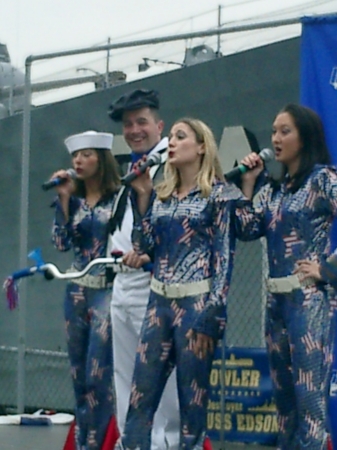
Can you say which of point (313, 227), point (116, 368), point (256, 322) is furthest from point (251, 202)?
point (256, 322)

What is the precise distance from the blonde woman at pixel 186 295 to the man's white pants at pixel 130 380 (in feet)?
1.49

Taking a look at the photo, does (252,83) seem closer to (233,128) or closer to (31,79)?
(233,128)

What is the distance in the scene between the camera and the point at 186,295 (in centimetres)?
497

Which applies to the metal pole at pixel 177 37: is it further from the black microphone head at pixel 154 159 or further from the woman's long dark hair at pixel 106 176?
the black microphone head at pixel 154 159

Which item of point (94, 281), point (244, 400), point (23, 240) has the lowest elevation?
point (244, 400)

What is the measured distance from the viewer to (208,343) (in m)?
4.92

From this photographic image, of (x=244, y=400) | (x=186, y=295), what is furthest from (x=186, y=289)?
(x=244, y=400)

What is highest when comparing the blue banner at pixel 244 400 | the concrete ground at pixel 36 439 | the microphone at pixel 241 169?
the microphone at pixel 241 169

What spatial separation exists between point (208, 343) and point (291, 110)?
110 centimetres

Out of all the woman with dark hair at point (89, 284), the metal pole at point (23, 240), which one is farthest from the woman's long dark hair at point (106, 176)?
the metal pole at point (23, 240)

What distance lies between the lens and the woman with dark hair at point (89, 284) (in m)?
5.65

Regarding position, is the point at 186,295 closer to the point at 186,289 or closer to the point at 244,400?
the point at 186,289

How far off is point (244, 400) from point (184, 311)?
7.30 feet

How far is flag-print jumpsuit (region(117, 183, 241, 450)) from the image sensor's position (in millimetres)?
4957
